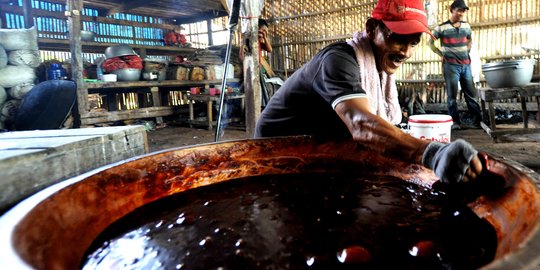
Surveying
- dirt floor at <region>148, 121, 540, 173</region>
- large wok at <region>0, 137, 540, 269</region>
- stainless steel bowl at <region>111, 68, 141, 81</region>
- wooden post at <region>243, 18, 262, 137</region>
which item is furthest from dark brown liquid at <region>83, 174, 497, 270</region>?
stainless steel bowl at <region>111, 68, 141, 81</region>

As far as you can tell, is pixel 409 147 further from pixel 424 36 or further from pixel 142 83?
pixel 424 36

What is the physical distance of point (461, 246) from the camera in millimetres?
985

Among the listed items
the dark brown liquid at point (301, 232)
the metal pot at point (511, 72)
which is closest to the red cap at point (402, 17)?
the dark brown liquid at point (301, 232)

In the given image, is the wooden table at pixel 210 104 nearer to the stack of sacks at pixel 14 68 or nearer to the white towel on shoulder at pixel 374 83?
the stack of sacks at pixel 14 68

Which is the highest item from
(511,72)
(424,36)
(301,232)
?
(424,36)

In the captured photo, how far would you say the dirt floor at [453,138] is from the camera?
427 centimetres

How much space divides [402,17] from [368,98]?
1.42 ft

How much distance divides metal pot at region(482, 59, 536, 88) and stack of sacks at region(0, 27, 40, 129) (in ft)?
23.4

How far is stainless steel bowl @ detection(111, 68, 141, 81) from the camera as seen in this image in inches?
277

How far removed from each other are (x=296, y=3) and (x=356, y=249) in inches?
405

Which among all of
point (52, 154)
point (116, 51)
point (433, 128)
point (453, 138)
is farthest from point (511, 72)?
point (116, 51)

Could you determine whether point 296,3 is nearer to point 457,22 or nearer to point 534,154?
point 457,22

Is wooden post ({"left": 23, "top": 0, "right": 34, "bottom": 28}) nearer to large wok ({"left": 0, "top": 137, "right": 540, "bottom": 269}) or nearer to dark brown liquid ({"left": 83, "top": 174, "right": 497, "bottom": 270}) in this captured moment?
large wok ({"left": 0, "top": 137, "right": 540, "bottom": 269})

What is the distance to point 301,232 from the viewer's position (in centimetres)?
107
